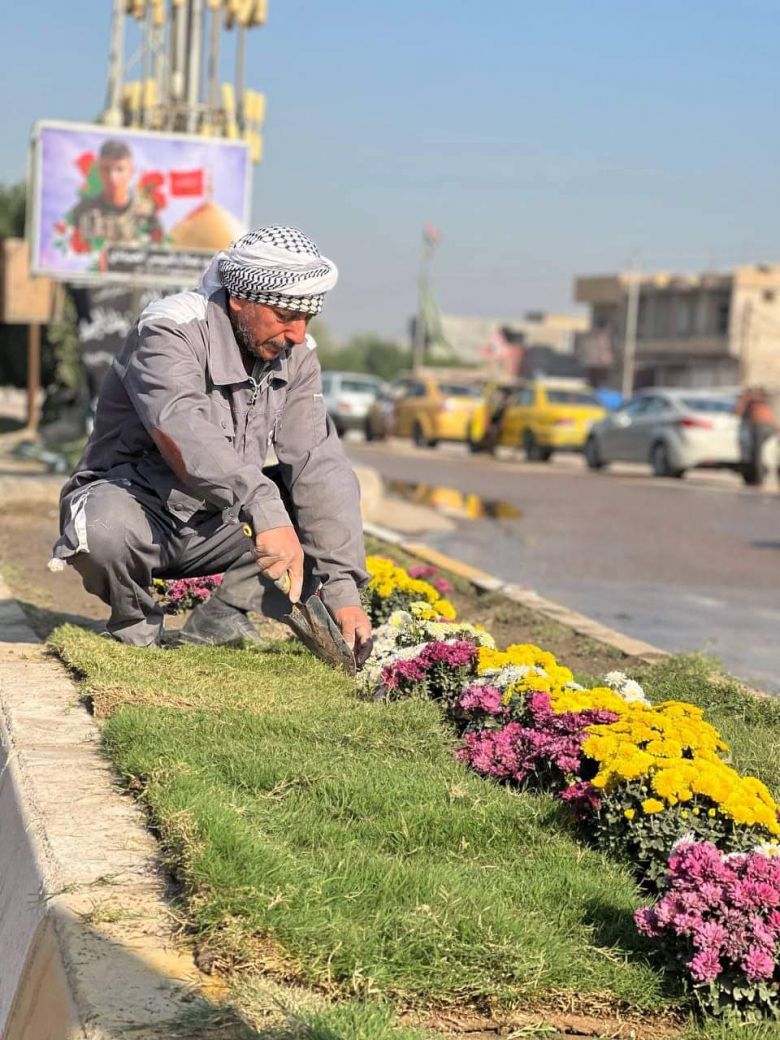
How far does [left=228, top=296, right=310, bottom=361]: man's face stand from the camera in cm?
537

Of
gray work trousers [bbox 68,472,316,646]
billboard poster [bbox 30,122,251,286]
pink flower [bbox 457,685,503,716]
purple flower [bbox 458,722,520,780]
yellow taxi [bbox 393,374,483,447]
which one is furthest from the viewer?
yellow taxi [bbox 393,374,483,447]

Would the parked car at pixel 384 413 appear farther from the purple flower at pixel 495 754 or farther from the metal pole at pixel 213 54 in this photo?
the purple flower at pixel 495 754

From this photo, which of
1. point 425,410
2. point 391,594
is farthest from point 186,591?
point 425,410

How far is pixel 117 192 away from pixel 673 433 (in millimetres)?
11053

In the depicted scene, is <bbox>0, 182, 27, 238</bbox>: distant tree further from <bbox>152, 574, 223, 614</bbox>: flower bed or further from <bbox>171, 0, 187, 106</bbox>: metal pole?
<bbox>152, 574, 223, 614</bbox>: flower bed

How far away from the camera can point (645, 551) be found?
1366cm

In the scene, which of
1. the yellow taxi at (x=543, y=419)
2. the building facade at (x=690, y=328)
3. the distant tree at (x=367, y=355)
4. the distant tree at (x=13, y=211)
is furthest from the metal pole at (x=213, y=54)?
the distant tree at (x=367, y=355)

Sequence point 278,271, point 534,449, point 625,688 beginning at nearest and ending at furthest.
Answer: point 625,688
point 278,271
point 534,449

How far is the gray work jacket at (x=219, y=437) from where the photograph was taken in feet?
16.7

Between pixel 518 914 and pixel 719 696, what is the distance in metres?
2.59

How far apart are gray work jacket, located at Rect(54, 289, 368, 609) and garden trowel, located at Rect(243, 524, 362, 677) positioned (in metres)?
0.10

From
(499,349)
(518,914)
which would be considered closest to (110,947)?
(518,914)

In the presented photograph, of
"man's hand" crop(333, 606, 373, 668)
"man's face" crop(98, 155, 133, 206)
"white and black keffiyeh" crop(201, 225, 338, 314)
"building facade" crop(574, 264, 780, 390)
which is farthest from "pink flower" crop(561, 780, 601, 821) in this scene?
"building facade" crop(574, 264, 780, 390)

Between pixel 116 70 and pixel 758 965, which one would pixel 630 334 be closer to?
pixel 116 70
